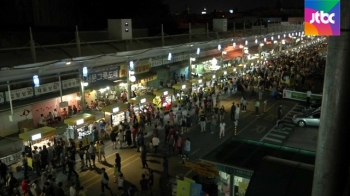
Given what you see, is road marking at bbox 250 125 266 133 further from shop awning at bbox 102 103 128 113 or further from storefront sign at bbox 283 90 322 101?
storefront sign at bbox 283 90 322 101

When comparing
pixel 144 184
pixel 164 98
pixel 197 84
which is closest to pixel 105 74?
pixel 164 98

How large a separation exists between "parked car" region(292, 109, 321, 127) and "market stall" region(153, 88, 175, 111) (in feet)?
29.2

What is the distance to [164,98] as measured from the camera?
83.0 ft

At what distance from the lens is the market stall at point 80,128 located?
17.4 m

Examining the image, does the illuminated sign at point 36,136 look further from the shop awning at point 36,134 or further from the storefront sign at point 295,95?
the storefront sign at point 295,95

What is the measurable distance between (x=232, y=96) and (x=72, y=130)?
17.3 m

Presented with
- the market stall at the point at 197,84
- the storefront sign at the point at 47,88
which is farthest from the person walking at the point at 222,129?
the storefront sign at the point at 47,88

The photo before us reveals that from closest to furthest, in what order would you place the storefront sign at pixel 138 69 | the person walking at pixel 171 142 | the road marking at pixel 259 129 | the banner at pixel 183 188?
the banner at pixel 183 188, the person walking at pixel 171 142, the road marking at pixel 259 129, the storefront sign at pixel 138 69

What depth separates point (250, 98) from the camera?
30406mm

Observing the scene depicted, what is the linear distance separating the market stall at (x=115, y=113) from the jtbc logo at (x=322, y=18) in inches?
630

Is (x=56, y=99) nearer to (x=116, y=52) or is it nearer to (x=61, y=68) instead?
(x=61, y=68)

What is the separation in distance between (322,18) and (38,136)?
1407cm

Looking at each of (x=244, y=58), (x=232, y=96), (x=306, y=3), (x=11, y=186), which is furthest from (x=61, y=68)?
(x=244, y=58)

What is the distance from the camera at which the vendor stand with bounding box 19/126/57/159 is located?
15453 mm
